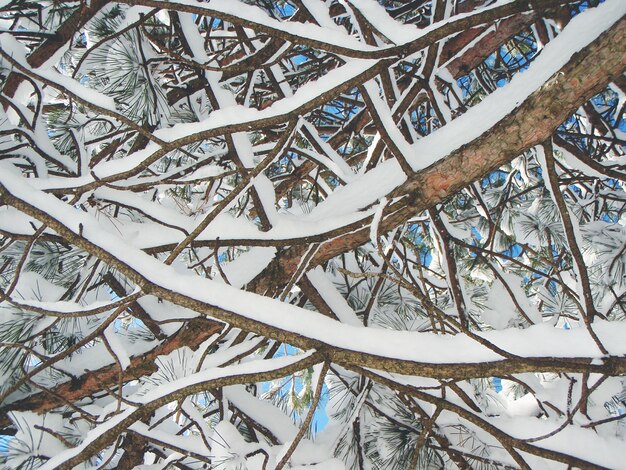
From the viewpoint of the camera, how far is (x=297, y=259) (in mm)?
1325

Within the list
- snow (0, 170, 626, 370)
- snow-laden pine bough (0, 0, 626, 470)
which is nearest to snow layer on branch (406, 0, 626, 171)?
snow-laden pine bough (0, 0, 626, 470)

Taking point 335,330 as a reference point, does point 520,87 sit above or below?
above

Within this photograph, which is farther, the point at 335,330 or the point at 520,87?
the point at 520,87

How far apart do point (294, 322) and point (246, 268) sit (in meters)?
0.55

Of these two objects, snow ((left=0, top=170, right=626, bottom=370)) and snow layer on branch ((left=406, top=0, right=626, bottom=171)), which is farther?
snow layer on branch ((left=406, top=0, right=626, bottom=171))

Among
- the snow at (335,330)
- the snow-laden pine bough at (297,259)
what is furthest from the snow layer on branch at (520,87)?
the snow at (335,330)

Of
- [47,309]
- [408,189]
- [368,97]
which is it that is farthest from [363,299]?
[47,309]

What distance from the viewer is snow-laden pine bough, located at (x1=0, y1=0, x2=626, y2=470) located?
31.0 inches

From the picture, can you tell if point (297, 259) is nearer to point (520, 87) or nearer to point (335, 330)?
point (335, 330)

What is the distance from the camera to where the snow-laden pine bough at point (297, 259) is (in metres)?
0.79

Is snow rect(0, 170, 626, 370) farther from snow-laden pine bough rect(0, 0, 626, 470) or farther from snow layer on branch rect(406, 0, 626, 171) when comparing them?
snow layer on branch rect(406, 0, 626, 171)

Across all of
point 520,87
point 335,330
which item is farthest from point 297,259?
point 520,87

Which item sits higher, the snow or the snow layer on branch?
the snow layer on branch

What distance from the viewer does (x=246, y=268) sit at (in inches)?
51.9
